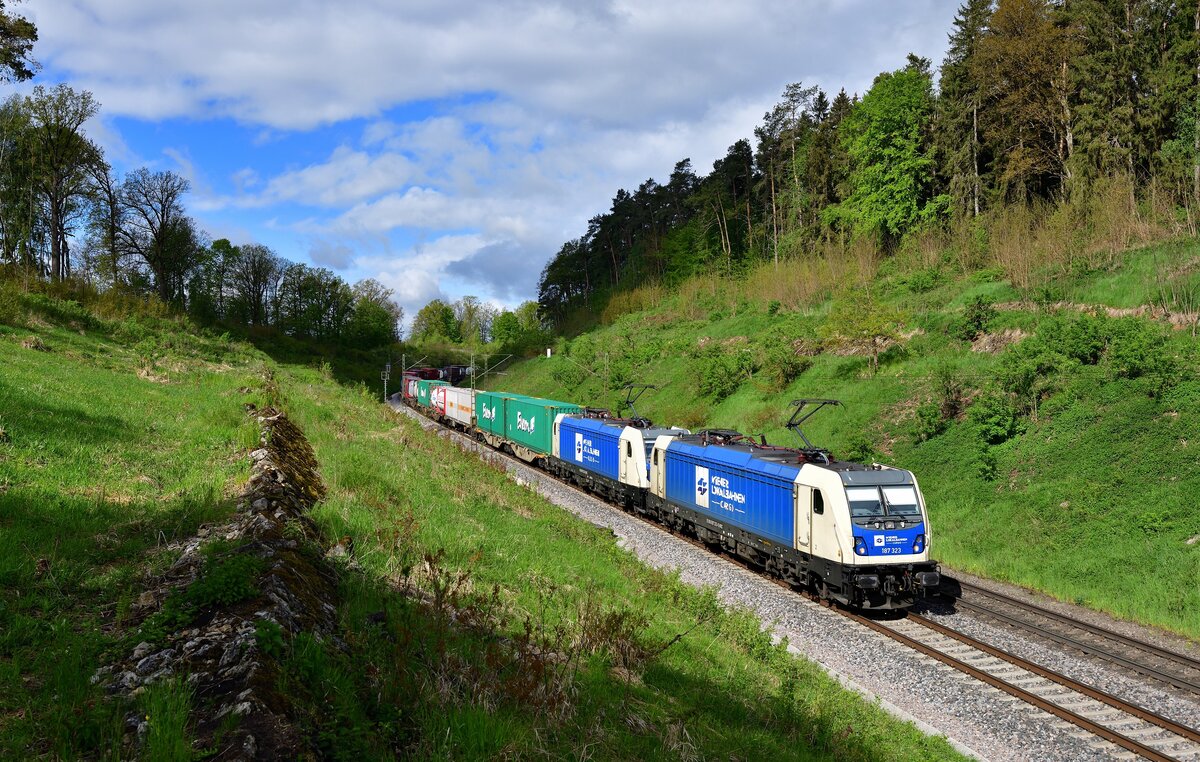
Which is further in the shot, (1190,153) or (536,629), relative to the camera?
(1190,153)

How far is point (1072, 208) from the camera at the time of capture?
28.6 meters

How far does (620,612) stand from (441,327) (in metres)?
127

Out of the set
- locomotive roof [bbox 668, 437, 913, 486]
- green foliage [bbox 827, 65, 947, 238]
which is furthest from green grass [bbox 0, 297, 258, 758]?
green foliage [bbox 827, 65, 947, 238]

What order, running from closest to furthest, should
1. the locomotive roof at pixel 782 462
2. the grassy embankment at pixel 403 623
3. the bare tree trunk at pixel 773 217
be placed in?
the grassy embankment at pixel 403 623 → the locomotive roof at pixel 782 462 → the bare tree trunk at pixel 773 217

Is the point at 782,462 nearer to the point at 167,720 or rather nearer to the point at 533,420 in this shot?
the point at 167,720

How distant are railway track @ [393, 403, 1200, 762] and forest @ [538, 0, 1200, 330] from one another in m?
19.6

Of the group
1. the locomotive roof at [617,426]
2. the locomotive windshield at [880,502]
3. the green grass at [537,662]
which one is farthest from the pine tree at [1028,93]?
the green grass at [537,662]

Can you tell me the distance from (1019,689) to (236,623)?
38.0 feet

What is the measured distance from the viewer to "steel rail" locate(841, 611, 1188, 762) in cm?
954

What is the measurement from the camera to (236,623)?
5.44 metres

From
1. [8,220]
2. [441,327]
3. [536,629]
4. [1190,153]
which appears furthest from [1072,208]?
[441,327]

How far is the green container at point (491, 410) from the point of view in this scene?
39497 mm

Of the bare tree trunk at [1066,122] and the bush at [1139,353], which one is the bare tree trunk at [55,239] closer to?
the bush at [1139,353]

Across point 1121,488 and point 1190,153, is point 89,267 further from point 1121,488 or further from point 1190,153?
point 1190,153
